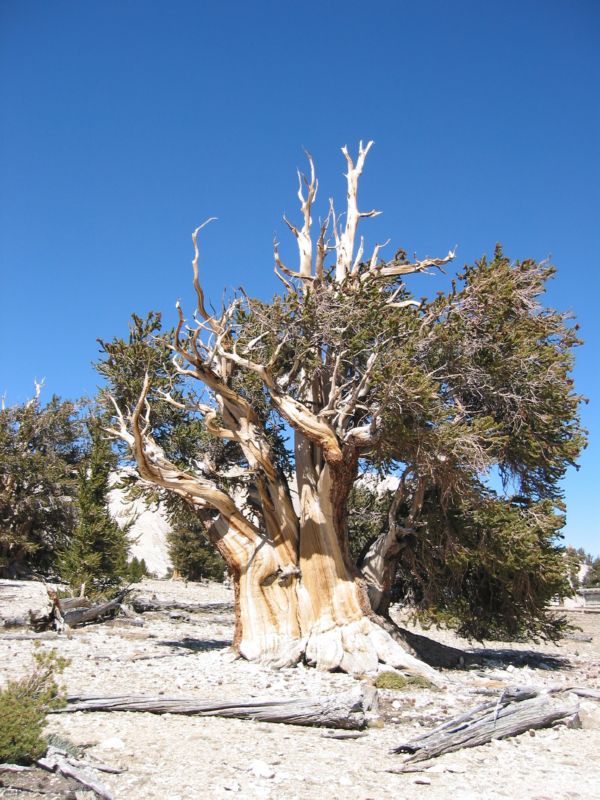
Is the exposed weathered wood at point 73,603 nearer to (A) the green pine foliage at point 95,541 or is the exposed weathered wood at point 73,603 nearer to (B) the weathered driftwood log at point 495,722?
(A) the green pine foliage at point 95,541

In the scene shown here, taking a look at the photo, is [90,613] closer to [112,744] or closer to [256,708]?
[256,708]

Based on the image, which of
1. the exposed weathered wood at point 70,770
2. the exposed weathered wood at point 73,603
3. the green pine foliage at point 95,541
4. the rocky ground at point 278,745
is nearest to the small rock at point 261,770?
the rocky ground at point 278,745

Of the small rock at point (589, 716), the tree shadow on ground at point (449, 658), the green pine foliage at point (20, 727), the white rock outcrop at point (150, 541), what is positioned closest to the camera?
the green pine foliage at point (20, 727)

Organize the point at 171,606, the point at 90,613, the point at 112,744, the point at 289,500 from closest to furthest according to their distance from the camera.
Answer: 1. the point at 112,744
2. the point at 289,500
3. the point at 90,613
4. the point at 171,606

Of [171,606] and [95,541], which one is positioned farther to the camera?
[171,606]

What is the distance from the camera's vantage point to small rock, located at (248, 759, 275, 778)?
16.1 feet

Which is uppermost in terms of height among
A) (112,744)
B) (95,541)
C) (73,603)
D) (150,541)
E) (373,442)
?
(373,442)

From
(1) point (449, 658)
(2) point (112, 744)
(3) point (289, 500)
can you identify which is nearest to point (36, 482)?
(3) point (289, 500)

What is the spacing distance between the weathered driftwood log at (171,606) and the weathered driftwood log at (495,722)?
41.7 ft

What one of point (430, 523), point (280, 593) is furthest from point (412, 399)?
point (280, 593)

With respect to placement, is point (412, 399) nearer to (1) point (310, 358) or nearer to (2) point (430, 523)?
(1) point (310, 358)

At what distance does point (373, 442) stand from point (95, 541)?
1046cm

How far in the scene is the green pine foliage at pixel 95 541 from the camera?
16.8 meters

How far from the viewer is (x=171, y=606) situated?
→ 20297 millimetres
